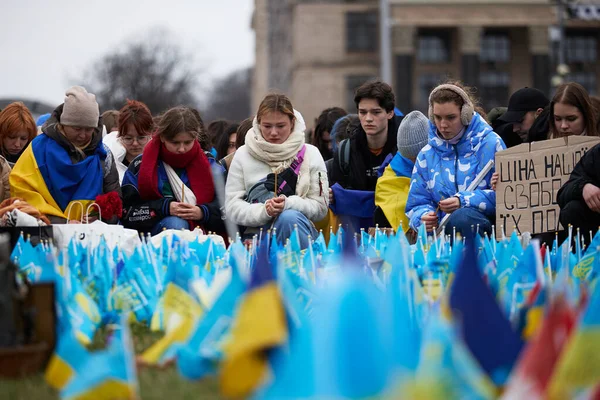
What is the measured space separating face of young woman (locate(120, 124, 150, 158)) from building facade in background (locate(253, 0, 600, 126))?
49.3 metres

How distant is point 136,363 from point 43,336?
1.18 ft

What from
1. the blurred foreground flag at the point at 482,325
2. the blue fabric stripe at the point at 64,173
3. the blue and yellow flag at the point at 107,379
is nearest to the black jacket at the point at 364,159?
the blue fabric stripe at the point at 64,173

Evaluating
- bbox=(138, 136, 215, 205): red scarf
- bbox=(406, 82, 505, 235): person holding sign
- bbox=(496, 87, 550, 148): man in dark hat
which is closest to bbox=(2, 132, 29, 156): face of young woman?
bbox=(138, 136, 215, 205): red scarf

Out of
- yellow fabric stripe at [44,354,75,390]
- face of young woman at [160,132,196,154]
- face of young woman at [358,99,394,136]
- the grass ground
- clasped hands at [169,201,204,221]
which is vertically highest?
face of young woman at [358,99,394,136]

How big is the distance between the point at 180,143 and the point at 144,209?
0.59m

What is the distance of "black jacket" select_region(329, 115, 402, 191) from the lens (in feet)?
29.9

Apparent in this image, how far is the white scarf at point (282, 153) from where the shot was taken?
838 centimetres

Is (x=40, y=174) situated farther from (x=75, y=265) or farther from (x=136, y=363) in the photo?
(x=136, y=363)

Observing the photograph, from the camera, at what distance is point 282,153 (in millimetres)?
8398

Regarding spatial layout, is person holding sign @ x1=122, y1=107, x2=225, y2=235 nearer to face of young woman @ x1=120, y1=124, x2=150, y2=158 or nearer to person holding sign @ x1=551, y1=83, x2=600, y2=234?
face of young woman @ x1=120, y1=124, x2=150, y2=158

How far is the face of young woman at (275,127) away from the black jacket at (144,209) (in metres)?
0.72

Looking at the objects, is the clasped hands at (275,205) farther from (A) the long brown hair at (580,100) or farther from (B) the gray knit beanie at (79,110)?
(A) the long brown hair at (580,100)

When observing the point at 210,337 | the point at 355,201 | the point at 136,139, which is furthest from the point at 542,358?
the point at 136,139

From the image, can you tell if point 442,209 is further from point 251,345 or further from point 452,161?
point 251,345
